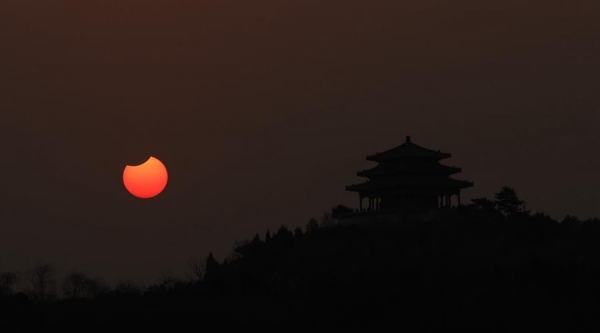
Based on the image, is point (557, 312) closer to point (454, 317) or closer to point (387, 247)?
point (454, 317)

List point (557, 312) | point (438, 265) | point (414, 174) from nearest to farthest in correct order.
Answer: point (557, 312) → point (438, 265) → point (414, 174)

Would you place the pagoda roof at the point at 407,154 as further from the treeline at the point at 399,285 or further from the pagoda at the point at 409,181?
the treeline at the point at 399,285

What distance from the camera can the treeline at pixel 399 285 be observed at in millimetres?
78125

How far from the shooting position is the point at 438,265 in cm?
8512

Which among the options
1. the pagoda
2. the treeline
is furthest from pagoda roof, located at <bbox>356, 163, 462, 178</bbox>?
the treeline

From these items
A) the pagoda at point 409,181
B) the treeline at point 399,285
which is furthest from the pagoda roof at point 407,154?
the treeline at point 399,285

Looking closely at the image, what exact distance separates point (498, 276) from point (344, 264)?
1066 cm

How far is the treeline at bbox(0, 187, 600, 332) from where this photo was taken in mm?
78125

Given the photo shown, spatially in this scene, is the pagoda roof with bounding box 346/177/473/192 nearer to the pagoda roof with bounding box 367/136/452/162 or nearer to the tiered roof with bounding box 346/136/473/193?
the tiered roof with bounding box 346/136/473/193

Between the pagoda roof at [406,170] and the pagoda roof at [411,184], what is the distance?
0.52 metres

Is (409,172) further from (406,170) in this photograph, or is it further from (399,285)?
(399,285)

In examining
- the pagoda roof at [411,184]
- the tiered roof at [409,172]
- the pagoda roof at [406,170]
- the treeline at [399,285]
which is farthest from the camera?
the pagoda roof at [406,170]

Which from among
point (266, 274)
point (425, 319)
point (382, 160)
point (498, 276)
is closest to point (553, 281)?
point (498, 276)

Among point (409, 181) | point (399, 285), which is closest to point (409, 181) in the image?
point (409, 181)
